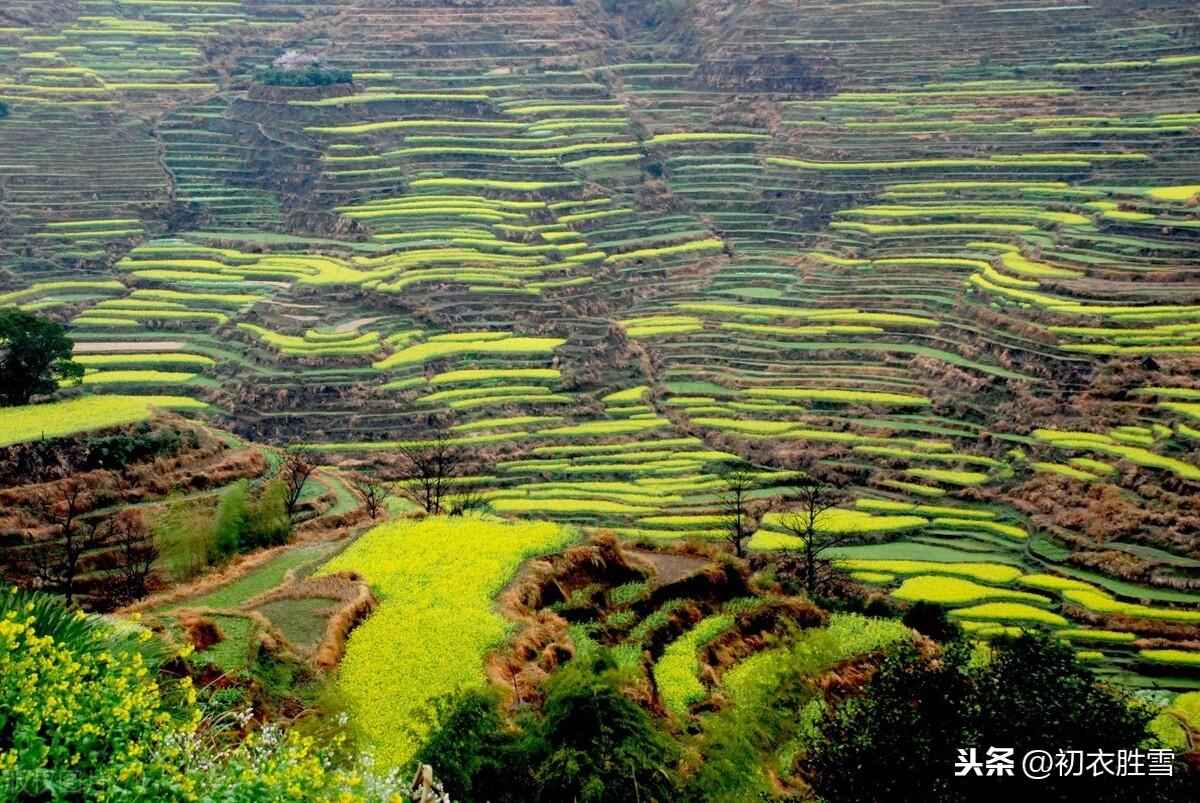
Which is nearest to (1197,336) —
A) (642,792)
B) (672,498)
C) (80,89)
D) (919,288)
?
(919,288)

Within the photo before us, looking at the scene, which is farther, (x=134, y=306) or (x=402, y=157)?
(x=402, y=157)

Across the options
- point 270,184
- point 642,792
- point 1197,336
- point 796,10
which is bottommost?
point 642,792

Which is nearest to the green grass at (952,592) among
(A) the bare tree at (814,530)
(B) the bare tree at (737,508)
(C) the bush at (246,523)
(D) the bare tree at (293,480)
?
(A) the bare tree at (814,530)

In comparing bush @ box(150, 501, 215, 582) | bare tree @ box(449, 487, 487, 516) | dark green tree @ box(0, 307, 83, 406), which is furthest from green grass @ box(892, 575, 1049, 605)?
dark green tree @ box(0, 307, 83, 406)

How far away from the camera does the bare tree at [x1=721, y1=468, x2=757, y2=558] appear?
42.2 m

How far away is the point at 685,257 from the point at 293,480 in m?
33.9

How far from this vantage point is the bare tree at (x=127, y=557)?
31.8 m

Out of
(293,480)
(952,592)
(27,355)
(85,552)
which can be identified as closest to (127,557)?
(85,552)

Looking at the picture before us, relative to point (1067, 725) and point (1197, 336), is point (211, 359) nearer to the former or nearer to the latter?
point (1197, 336)

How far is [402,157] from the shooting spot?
243 ft

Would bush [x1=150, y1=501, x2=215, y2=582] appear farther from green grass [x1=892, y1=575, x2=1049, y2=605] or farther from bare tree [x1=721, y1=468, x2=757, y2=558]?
green grass [x1=892, y1=575, x2=1049, y2=605]

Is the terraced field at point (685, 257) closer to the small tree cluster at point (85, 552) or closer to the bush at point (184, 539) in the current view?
the small tree cluster at point (85, 552)

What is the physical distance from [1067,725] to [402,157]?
193ft

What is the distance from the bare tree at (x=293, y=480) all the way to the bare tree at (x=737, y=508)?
40.7 feet
